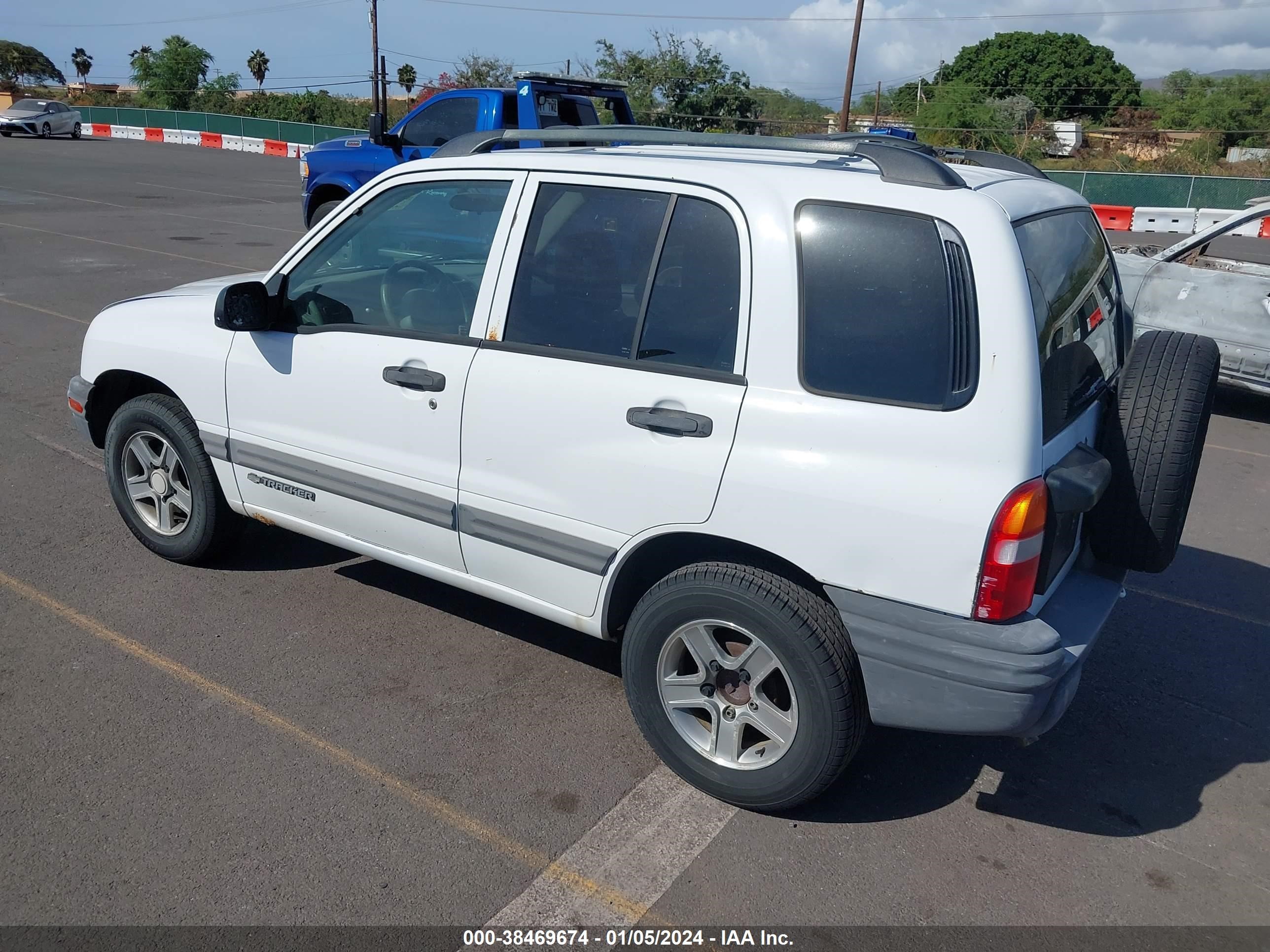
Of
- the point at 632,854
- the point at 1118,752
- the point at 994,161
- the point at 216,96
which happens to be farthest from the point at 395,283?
the point at 216,96

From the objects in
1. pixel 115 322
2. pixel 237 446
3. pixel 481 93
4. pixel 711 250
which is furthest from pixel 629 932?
pixel 481 93

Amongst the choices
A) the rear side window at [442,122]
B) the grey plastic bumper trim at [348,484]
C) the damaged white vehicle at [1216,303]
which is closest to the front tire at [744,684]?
the grey plastic bumper trim at [348,484]

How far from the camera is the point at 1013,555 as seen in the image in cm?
279

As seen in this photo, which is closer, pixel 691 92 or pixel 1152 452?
pixel 1152 452

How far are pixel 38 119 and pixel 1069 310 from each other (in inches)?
1729

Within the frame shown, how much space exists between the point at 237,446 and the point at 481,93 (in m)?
8.38

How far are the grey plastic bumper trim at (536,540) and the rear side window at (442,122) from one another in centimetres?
896

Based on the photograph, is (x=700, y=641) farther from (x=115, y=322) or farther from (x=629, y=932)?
(x=115, y=322)

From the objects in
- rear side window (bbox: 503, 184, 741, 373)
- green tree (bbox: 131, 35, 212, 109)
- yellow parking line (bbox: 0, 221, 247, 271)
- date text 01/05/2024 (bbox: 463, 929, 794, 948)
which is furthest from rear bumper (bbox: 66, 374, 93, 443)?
green tree (bbox: 131, 35, 212, 109)

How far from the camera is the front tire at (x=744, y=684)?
10.1 feet

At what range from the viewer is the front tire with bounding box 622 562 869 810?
10.1 ft

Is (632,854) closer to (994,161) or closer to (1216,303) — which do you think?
(994,161)

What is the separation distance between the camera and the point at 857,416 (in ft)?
9.69

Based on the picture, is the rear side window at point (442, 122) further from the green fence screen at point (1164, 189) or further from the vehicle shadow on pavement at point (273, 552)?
the green fence screen at point (1164, 189)
